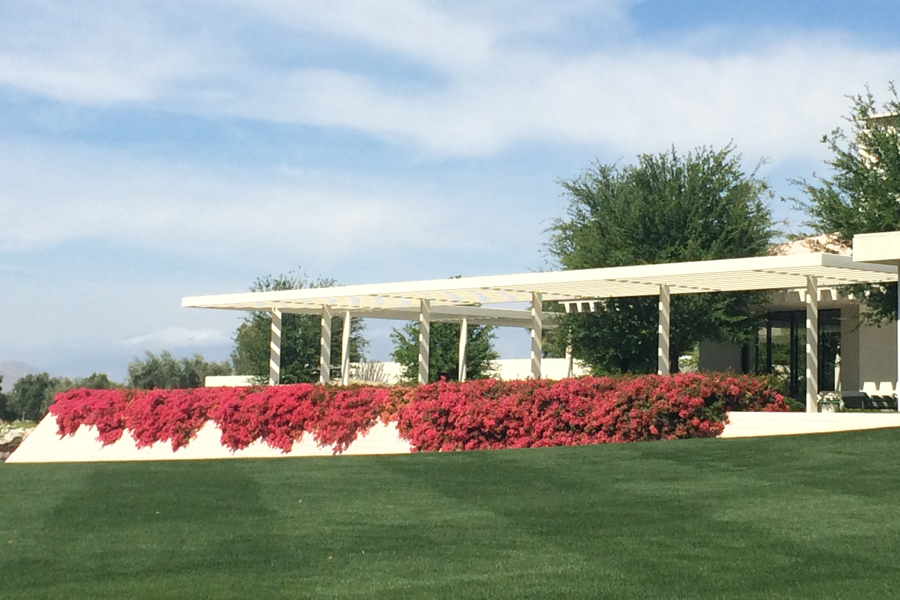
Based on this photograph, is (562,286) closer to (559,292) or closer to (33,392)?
(559,292)

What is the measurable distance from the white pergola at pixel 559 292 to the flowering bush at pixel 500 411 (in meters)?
2.09

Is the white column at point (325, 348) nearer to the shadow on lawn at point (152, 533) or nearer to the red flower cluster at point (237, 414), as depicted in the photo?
the red flower cluster at point (237, 414)

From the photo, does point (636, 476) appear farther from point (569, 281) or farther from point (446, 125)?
point (446, 125)

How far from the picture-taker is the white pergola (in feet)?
67.3

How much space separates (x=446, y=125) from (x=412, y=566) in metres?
15.3

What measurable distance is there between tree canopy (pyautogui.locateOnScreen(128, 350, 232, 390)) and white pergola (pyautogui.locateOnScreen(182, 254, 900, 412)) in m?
23.8

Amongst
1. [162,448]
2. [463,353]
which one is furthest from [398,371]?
[162,448]

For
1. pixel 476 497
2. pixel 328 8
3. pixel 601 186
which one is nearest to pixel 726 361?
pixel 601 186

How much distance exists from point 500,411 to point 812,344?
656 cm

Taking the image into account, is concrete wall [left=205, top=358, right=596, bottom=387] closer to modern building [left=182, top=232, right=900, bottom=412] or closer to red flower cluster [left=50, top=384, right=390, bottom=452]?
modern building [left=182, top=232, right=900, bottom=412]

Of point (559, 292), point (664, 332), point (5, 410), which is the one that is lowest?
point (5, 410)

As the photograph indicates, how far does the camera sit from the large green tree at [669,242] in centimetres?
2856

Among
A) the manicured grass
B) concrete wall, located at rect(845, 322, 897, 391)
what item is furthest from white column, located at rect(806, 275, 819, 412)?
concrete wall, located at rect(845, 322, 897, 391)

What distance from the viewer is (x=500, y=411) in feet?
68.2
